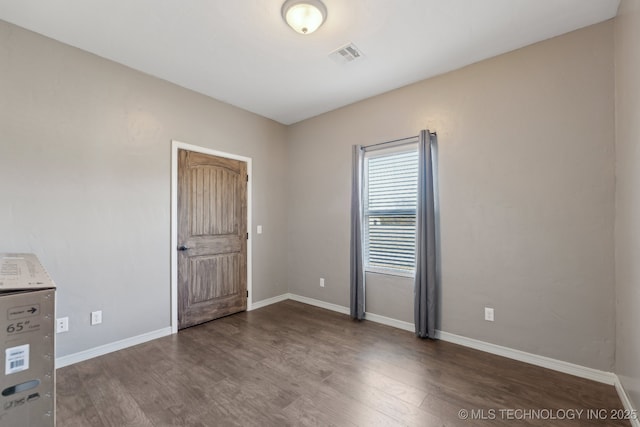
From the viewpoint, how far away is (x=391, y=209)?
11.2 ft

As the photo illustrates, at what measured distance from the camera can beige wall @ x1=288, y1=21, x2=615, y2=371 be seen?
2.21 metres

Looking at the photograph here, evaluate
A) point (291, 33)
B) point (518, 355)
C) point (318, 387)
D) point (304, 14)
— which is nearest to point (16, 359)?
point (318, 387)

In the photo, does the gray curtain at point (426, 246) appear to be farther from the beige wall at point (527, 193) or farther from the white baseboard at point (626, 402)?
the white baseboard at point (626, 402)

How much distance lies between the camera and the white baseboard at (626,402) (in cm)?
169

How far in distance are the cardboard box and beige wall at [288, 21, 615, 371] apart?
2990 millimetres

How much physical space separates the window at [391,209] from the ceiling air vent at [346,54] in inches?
45.0

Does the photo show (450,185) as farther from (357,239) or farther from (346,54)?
(346,54)

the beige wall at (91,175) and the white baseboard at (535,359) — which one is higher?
the beige wall at (91,175)

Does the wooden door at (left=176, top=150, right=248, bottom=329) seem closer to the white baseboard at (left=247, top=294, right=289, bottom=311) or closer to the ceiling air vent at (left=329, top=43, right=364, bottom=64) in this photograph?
the white baseboard at (left=247, top=294, right=289, bottom=311)

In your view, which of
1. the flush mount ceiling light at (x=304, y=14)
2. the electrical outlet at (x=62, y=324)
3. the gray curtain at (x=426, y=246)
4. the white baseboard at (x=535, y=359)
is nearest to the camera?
the flush mount ceiling light at (x=304, y=14)

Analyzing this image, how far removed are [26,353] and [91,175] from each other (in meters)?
2.01

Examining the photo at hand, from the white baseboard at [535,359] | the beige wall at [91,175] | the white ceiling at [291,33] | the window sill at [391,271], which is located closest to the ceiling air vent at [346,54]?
the white ceiling at [291,33]

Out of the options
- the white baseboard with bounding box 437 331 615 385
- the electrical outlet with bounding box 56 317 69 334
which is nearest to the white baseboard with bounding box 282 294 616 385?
the white baseboard with bounding box 437 331 615 385

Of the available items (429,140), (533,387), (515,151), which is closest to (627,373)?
(533,387)
